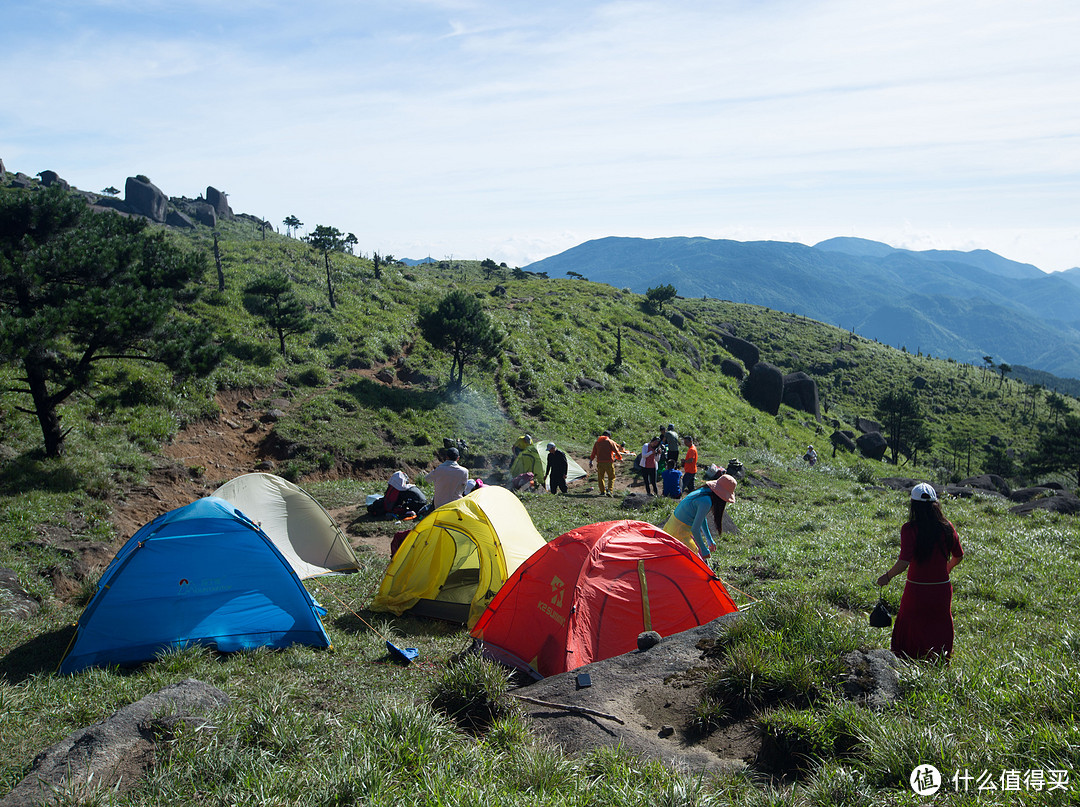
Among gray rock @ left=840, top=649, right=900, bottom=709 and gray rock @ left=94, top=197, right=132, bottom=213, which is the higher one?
gray rock @ left=94, top=197, right=132, bottom=213

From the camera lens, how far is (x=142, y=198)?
2968 inches

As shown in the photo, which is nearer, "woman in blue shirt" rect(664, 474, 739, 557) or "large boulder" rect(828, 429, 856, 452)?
"woman in blue shirt" rect(664, 474, 739, 557)

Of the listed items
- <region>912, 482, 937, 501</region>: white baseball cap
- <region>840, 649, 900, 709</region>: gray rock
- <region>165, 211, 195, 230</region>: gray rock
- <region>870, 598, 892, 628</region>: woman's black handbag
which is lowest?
<region>840, 649, 900, 709</region>: gray rock

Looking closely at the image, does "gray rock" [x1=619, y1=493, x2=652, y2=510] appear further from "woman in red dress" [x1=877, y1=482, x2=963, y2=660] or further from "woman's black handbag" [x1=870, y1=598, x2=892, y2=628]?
"woman in red dress" [x1=877, y1=482, x2=963, y2=660]

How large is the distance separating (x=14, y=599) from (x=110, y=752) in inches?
268

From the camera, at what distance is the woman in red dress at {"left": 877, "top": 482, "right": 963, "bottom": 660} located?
20.1 feet

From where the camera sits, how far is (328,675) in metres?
7.75

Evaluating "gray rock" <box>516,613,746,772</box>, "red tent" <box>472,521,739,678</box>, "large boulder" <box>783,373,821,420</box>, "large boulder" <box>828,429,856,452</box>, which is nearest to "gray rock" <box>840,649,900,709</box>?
"gray rock" <box>516,613,746,772</box>

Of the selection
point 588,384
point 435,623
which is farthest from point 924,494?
point 588,384

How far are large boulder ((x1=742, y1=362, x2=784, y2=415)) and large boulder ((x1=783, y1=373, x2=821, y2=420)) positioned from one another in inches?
152

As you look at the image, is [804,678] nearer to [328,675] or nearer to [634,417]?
[328,675]

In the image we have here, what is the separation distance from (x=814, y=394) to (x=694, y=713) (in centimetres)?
6430

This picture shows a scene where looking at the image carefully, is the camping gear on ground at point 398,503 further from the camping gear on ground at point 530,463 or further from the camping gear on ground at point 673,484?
the camping gear on ground at point 673,484

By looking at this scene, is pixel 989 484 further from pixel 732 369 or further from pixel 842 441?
pixel 732 369
